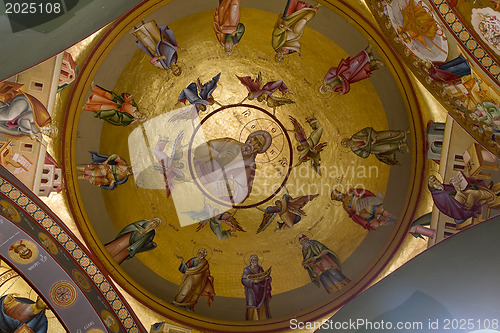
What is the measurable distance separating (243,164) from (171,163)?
53.6 inches

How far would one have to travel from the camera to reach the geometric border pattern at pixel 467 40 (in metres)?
8.65

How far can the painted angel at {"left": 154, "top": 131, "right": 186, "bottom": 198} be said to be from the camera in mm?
11773

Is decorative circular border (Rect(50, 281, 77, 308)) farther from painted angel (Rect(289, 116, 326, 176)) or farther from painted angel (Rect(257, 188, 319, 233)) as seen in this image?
painted angel (Rect(289, 116, 326, 176))

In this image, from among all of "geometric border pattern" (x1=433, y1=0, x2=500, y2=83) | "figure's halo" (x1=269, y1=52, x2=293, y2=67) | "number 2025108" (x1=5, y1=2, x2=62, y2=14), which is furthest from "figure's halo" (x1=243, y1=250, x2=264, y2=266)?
"number 2025108" (x1=5, y1=2, x2=62, y2=14)

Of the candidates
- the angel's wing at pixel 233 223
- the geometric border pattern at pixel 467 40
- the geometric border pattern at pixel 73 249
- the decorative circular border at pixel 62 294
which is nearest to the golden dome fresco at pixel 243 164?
the angel's wing at pixel 233 223

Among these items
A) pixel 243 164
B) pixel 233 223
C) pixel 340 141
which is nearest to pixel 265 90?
pixel 243 164

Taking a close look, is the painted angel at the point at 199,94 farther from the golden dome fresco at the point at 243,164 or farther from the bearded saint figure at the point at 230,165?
the bearded saint figure at the point at 230,165

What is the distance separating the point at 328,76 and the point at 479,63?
9.92 ft

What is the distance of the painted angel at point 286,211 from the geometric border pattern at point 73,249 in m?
2.89

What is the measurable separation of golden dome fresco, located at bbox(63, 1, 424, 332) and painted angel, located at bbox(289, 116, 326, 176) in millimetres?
20

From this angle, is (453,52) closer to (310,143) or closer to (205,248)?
(310,143)

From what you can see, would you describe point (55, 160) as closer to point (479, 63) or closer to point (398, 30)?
point (398, 30)

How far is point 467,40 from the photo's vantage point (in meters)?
8.78

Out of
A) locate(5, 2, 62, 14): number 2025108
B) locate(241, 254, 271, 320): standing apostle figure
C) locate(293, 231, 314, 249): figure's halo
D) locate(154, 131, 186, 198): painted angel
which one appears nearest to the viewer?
locate(5, 2, 62, 14): number 2025108
